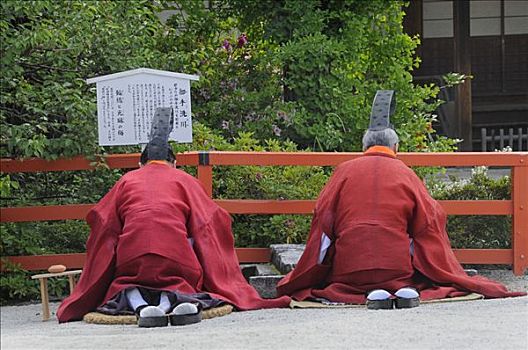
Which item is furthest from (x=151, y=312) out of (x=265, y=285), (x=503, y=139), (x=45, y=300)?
(x=503, y=139)

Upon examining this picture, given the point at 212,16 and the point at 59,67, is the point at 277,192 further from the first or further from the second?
the point at 212,16

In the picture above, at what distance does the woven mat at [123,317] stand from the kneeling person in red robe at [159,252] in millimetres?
52

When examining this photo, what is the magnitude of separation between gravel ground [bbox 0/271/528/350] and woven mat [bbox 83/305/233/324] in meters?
0.05

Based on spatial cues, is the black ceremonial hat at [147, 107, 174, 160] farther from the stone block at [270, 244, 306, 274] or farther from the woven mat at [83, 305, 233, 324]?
the stone block at [270, 244, 306, 274]

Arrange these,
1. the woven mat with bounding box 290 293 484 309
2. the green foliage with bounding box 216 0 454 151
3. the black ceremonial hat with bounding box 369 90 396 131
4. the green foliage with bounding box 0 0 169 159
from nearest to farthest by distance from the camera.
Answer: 1. the woven mat with bounding box 290 293 484 309
2. the black ceremonial hat with bounding box 369 90 396 131
3. the green foliage with bounding box 0 0 169 159
4. the green foliage with bounding box 216 0 454 151

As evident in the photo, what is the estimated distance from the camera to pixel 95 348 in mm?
5418

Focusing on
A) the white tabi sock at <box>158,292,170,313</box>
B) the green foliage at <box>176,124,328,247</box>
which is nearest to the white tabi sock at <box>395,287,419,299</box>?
the white tabi sock at <box>158,292,170,313</box>

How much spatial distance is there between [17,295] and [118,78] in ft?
5.86

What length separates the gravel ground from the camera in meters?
5.43

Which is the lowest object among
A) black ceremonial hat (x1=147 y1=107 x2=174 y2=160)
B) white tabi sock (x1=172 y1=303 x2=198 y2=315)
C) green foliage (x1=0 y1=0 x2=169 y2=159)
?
white tabi sock (x1=172 y1=303 x2=198 y2=315)

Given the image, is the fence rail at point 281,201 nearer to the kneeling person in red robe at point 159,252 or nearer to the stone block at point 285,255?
the stone block at point 285,255

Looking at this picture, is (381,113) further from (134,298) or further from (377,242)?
(134,298)

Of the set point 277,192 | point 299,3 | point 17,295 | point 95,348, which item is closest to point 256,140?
point 277,192

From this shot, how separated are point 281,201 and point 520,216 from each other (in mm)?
1748
